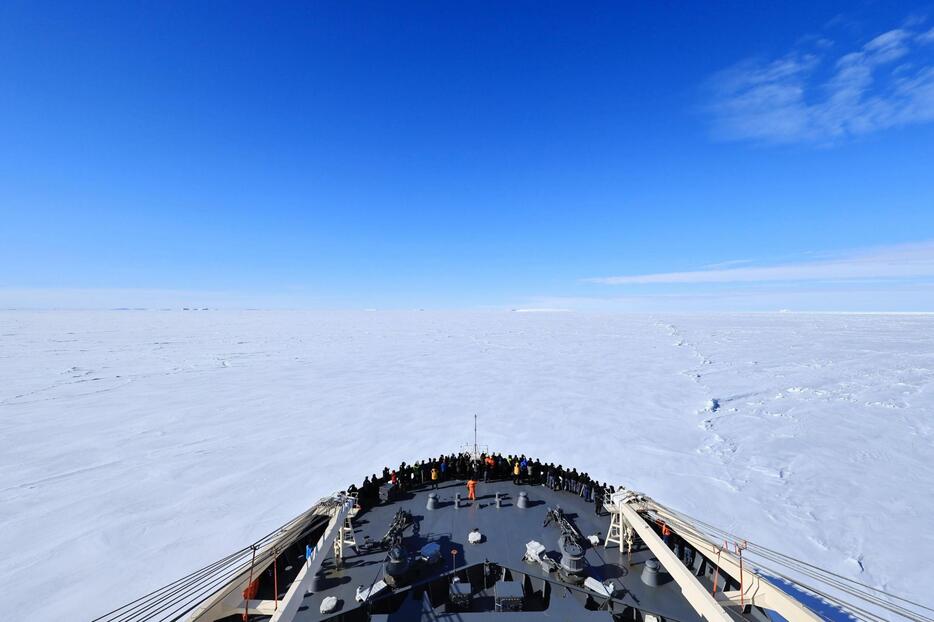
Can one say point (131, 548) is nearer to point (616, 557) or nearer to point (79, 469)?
point (79, 469)

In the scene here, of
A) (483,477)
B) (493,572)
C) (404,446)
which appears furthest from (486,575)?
(404,446)

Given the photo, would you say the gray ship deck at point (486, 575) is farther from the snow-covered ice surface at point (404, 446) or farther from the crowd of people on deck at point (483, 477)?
the snow-covered ice surface at point (404, 446)

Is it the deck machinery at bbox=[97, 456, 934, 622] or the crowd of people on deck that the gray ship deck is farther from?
the crowd of people on deck

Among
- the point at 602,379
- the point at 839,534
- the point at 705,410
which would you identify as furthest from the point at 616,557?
the point at 602,379

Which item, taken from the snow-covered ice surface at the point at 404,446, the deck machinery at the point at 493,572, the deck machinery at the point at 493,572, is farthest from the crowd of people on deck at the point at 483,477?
the snow-covered ice surface at the point at 404,446

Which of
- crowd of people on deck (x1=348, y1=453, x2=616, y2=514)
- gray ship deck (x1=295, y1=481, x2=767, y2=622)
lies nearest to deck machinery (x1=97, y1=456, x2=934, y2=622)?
gray ship deck (x1=295, y1=481, x2=767, y2=622)
